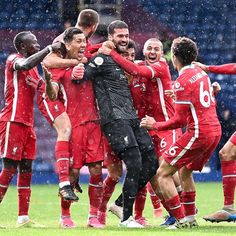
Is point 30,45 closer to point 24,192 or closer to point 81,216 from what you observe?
point 24,192

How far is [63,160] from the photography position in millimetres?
9641

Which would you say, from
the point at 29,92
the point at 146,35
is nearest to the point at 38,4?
the point at 146,35

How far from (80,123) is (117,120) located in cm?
43

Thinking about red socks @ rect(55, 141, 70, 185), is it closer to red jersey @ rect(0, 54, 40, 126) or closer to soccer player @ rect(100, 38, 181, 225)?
red jersey @ rect(0, 54, 40, 126)

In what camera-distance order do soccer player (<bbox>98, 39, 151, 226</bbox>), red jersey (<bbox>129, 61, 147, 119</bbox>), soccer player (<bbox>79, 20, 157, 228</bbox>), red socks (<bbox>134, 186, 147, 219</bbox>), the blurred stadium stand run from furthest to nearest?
1. the blurred stadium stand
2. red socks (<bbox>134, 186, 147, 219</bbox>)
3. red jersey (<bbox>129, 61, 147, 119</bbox>)
4. soccer player (<bbox>98, 39, 151, 226</bbox>)
5. soccer player (<bbox>79, 20, 157, 228</bbox>)

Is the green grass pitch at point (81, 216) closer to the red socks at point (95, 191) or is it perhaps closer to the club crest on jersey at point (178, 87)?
the red socks at point (95, 191)

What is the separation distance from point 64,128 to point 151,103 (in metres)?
1.01

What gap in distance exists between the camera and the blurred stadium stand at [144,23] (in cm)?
2111

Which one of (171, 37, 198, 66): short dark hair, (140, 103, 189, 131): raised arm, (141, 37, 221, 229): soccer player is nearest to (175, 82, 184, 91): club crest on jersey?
(141, 37, 221, 229): soccer player

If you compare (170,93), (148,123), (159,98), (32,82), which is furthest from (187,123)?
(32,82)

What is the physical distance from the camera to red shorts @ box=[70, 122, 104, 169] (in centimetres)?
975

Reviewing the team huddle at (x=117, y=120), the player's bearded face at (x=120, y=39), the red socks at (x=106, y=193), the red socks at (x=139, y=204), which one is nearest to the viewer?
the team huddle at (x=117, y=120)

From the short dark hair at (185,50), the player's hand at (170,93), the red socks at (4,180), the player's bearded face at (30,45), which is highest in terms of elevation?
the player's bearded face at (30,45)

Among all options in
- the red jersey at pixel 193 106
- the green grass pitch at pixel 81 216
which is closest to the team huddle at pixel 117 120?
the red jersey at pixel 193 106
